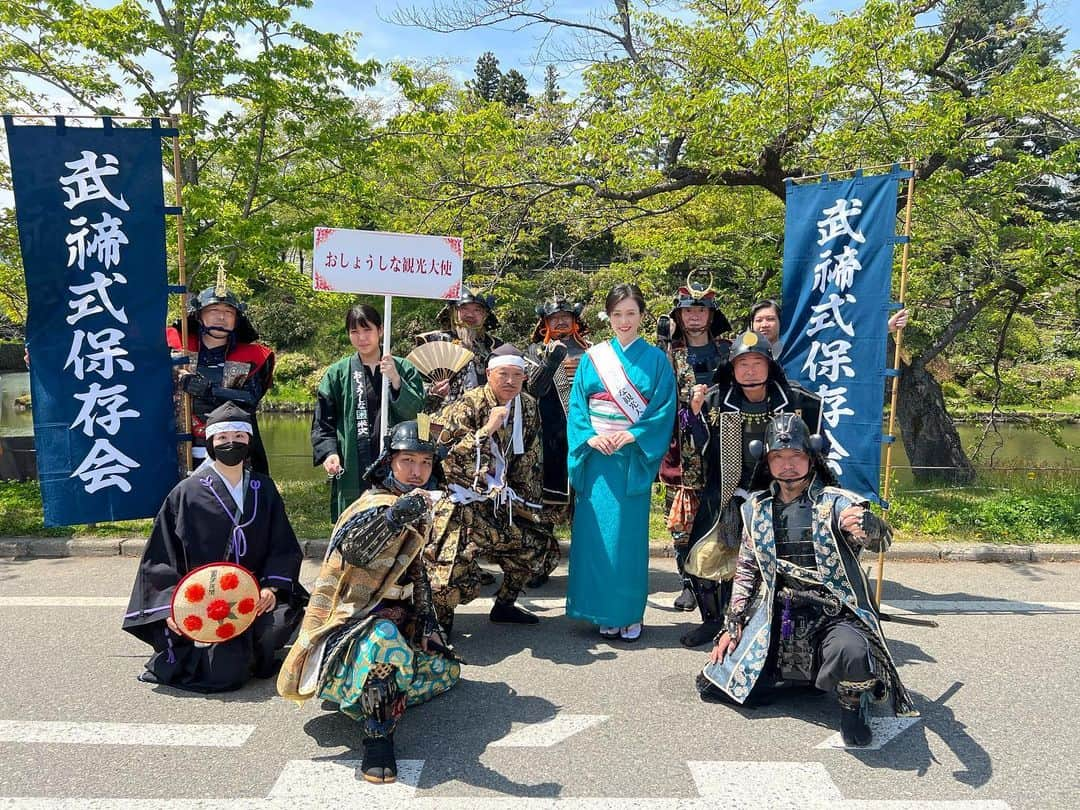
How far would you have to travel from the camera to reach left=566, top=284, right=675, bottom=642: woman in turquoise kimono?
4.51m

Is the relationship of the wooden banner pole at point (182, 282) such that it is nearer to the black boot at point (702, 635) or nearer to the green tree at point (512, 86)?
the black boot at point (702, 635)

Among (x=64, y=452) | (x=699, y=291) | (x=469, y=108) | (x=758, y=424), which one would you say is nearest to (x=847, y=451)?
(x=758, y=424)

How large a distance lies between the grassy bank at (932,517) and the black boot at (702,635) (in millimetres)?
1970

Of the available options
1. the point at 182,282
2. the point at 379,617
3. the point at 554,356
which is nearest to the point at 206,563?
the point at 379,617

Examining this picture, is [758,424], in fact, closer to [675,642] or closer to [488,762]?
[675,642]

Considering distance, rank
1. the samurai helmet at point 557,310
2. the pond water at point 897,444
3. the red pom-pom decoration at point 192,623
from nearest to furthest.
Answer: the red pom-pom decoration at point 192,623
the samurai helmet at point 557,310
the pond water at point 897,444

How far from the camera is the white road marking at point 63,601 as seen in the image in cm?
501

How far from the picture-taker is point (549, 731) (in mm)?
3418

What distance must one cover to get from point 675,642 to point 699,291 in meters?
2.31

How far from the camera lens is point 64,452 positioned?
482 centimetres

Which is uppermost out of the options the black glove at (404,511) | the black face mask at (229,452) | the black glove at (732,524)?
the black face mask at (229,452)

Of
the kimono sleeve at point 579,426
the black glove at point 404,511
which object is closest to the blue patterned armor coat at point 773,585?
the kimono sleeve at point 579,426

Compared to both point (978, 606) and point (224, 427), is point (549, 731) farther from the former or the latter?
point (978, 606)

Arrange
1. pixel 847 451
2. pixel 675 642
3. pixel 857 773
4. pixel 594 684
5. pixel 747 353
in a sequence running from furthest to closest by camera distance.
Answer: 1. pixel 847 451
2. pixel 675 642
3. pixel 747 353
4. pixel 594 684
5. pixel 857 773
